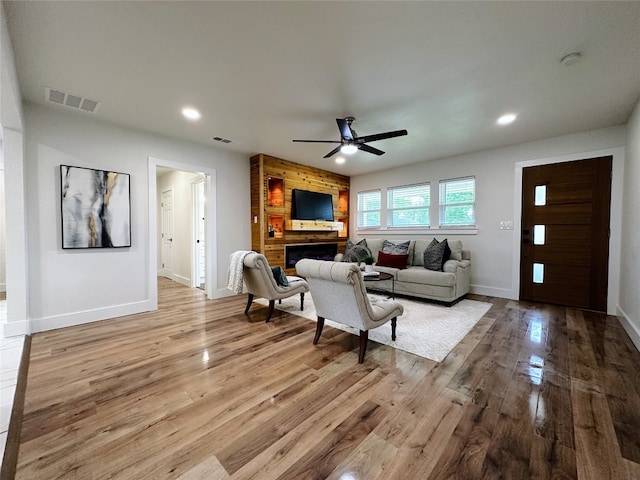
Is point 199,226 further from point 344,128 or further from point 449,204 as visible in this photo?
point 449,204

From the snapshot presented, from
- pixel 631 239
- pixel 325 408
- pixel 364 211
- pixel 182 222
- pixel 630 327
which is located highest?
pixel 364 211

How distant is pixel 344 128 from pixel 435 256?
270 centimetres

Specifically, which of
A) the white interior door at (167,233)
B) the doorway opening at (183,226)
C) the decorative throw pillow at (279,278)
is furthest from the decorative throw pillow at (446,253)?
the white interior door at (167,233)

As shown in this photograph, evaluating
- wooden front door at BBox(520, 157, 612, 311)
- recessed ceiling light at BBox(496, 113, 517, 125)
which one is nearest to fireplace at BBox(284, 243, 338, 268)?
wooden front door at BBox(520, 157, 612, 311)

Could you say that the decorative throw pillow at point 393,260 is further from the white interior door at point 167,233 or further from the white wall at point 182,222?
the white interior door at point 167,233

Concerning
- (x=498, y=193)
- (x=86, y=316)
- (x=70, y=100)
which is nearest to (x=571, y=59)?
(x=498, y=193)

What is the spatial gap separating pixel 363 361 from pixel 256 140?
11.6 feet

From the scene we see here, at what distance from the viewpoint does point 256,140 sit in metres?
4.21

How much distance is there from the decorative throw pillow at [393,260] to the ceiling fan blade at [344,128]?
249cm

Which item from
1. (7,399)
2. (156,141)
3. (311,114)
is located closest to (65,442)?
(7,399)

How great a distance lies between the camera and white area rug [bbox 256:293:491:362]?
104 inches

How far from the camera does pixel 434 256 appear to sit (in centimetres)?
450

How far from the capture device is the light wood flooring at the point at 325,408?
1.32 meters

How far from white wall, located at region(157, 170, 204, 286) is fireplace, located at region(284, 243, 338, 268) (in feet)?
6.86
